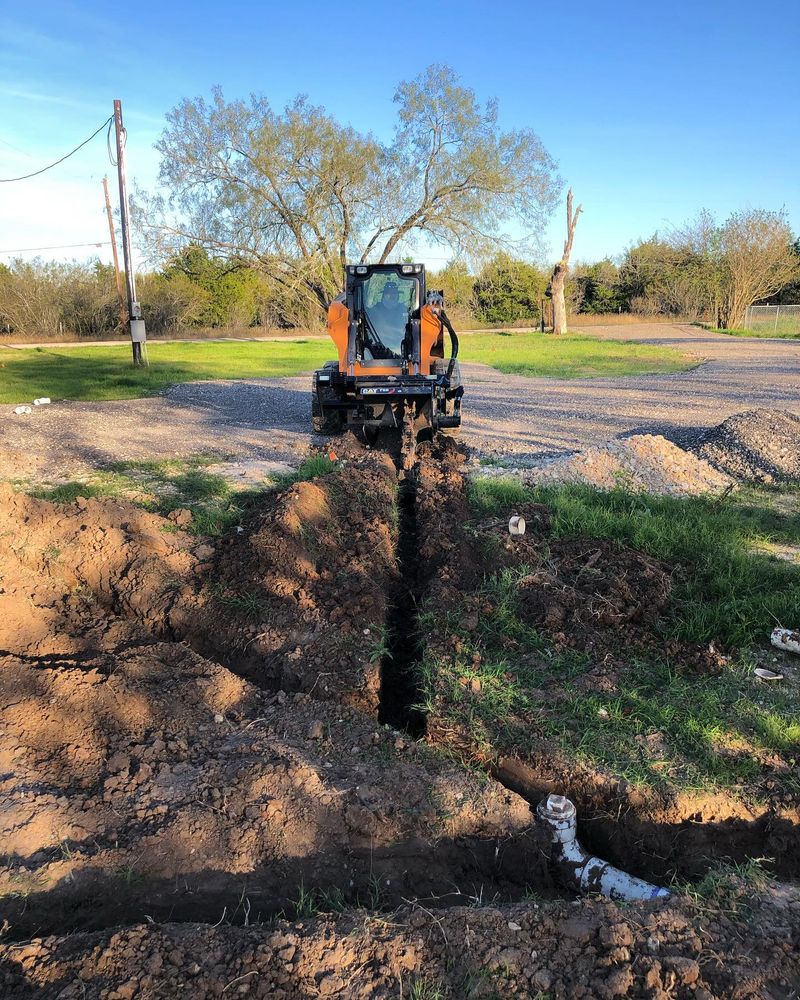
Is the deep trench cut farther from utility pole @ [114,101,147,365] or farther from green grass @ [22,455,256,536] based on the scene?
utility pole @ [114,101,147,365]

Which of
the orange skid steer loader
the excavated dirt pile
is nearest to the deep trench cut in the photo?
the excavated dirt pile

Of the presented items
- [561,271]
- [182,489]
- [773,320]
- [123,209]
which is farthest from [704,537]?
[773,320]

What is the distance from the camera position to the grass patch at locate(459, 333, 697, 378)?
68.7 feet

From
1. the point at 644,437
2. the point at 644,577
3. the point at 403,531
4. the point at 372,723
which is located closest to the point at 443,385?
the point at 644,437

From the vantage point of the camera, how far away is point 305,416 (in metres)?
13.5

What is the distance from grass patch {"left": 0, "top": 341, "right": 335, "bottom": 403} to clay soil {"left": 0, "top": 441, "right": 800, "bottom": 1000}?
1252 centimetres

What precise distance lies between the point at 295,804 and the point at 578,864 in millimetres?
1275

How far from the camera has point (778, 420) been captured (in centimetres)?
944

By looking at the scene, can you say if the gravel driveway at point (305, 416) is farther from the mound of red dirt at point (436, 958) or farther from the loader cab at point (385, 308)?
the mound of red dirt at point (436, 958)

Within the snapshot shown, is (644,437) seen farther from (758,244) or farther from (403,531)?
(758,244)

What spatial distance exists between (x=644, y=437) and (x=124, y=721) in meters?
7.25

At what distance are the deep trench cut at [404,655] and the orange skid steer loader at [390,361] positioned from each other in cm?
364

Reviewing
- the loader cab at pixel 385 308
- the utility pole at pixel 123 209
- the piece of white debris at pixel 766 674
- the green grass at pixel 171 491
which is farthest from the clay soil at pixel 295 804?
the utility pole at pixel 123 209

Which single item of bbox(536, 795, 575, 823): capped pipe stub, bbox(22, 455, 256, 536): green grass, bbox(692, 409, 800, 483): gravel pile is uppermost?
bbox(692, 409, 800, 483): gravel pile
